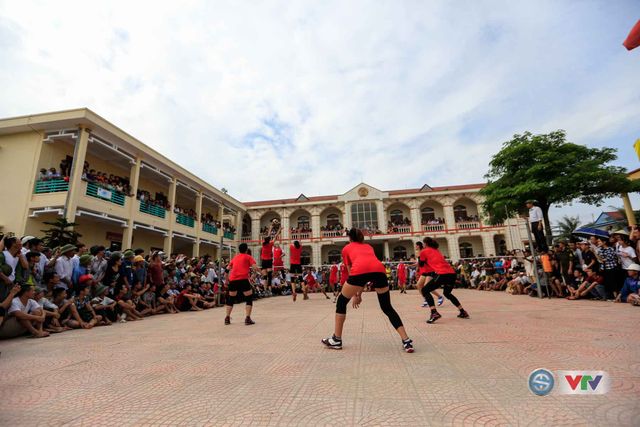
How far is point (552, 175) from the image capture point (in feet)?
59.4

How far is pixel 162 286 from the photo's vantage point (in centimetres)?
821

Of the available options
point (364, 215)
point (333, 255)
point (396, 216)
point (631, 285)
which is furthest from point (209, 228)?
point (631, 285)

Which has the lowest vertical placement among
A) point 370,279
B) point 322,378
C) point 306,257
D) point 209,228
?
point 322,378

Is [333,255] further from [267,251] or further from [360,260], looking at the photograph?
[360,260]

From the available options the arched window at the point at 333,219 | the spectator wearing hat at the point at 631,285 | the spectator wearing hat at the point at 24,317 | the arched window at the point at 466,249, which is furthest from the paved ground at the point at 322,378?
the arched window at the point at 333,219

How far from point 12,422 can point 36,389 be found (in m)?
0.66

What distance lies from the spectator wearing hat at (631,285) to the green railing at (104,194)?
691 inches

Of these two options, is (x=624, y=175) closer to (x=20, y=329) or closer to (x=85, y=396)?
(x=85, y=396)

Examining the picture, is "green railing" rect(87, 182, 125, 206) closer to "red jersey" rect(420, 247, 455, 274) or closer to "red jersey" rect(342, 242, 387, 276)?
"red jersey" rect(342, 242, 387, 276)

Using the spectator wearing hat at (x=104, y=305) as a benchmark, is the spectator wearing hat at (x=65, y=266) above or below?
above

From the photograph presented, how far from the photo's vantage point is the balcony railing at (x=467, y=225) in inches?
1035

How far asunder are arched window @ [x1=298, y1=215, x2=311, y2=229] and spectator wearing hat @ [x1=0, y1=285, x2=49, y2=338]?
2546 centimetres

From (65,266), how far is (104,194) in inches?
339

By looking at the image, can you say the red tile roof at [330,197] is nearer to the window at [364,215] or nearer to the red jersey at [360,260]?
the window at [364,215]
